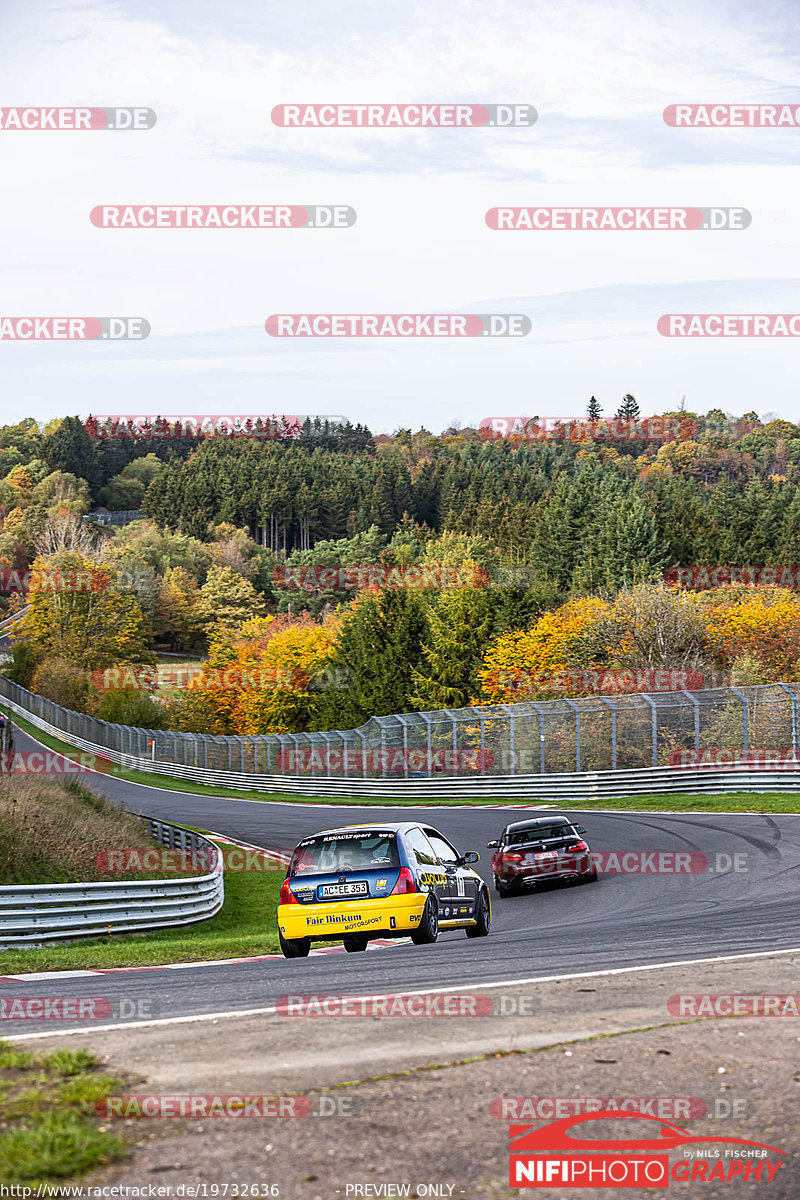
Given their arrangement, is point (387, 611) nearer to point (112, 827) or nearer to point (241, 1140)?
point (112, 827)

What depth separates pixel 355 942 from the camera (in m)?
13.8

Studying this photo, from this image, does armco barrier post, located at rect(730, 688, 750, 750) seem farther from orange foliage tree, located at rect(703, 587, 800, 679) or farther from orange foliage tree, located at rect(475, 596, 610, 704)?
orange foliage tree, located at rect(475, 596, 610, 704)

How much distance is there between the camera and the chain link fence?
29844mm

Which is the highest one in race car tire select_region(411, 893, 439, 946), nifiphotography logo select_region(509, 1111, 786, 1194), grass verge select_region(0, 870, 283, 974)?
nifiphotography logo select_region(509, 1111, 786, 1194)

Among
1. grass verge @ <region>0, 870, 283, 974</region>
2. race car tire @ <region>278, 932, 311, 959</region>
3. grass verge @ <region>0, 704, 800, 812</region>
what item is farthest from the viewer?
grass verge @ <region>0, 704, 800, 812</region>

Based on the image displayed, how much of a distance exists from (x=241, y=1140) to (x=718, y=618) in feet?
191

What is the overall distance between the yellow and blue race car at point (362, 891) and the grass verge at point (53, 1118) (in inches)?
266

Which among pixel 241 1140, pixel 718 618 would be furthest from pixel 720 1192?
pixel 718 618

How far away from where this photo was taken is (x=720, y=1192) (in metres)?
4.87

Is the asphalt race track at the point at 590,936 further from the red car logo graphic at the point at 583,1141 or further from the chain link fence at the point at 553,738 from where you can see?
the chain link fence at the point at 553,738

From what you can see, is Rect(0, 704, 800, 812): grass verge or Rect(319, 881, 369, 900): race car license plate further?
Rect(0, 704, 800, 812): grass verge

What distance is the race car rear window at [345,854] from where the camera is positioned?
13273 millimetres

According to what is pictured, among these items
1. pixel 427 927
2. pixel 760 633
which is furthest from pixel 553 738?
pixel 760 633

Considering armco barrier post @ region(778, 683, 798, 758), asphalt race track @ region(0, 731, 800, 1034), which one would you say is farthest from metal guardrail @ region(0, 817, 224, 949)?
armco barrier post @ region(778, 683, 798, 758)
